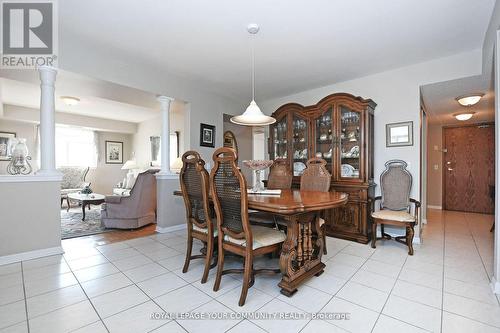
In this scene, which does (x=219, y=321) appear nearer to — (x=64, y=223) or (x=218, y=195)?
(x=218, y=195)

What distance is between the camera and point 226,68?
11.2ft

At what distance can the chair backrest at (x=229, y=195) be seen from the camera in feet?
5.59

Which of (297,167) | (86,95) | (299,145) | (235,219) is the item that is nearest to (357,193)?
(297,167)

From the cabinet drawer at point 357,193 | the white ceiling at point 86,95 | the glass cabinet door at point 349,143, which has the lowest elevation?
the cabinet drawer at point 357,193

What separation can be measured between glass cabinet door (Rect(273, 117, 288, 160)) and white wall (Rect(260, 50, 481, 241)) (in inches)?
46.5

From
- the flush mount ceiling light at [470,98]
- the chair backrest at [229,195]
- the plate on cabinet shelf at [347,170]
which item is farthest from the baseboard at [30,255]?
the flush mount ceiling light at [470,98]

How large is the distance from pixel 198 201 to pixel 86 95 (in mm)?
2997

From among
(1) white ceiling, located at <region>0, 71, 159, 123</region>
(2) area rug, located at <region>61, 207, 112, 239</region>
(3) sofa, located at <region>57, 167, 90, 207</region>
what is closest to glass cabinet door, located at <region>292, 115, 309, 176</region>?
(1) white ceiling, located at <region>0, 71, 159, 123</region>

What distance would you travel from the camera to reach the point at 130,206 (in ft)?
12.6

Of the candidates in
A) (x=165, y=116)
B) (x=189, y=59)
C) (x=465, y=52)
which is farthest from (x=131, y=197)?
(x=465, y=52)

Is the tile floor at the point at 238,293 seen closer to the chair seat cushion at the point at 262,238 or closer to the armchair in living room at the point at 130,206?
the chair seat cushion at the point at 262,238

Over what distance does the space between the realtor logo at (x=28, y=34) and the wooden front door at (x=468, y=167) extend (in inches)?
295

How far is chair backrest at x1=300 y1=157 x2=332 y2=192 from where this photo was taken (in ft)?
9.34

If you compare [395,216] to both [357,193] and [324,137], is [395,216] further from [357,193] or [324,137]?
[324,137]
